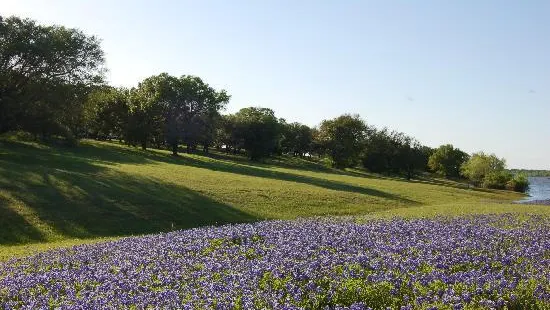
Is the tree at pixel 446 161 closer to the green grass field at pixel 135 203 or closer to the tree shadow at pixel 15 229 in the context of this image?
the green grass field at pixel 135 203

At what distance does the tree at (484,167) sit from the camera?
117569mm

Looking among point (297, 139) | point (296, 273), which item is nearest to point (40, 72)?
point (296, 273)

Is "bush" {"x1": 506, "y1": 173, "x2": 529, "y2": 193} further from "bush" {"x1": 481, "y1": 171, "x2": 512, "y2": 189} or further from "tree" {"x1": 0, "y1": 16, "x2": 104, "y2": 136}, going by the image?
"tree" {"x1": 0, "y1": 16, "x2": 104, "y2": 136}

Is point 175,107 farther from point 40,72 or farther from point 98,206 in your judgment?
point 98,206

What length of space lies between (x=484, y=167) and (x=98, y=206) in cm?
10560

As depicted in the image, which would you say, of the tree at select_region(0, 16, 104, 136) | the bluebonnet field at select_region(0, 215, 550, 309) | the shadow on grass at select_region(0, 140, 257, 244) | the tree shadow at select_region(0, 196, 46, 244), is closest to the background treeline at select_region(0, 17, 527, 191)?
the tree at select_region(0, 16, 104, 136)

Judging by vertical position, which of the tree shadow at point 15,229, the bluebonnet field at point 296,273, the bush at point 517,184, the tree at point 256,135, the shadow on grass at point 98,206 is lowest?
the tree shadow at point 15,229

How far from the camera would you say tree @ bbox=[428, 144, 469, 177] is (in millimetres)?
144875

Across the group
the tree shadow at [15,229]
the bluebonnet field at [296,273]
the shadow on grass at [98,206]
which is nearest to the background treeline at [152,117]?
the shadow on grass at [98,206]

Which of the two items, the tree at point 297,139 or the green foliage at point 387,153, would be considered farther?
the tree at point 297,139

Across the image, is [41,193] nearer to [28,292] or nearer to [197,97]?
[28,292]

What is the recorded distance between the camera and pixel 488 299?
9508 millimetres

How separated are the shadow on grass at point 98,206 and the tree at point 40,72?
47.6 ft

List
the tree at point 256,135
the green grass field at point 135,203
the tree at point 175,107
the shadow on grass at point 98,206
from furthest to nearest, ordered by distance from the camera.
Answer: the tree at point 256,135, the tree at point 175,107, the shadow on grass at point 98,206, the green grass field at point 135,203
